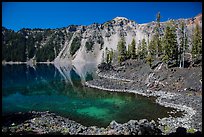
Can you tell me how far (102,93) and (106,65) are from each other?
49172 millimetres

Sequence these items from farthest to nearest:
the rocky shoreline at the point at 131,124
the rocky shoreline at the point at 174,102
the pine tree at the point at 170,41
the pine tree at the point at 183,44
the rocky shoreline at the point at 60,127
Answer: the pine tree at the point at 170,41
the pine tree at the point at 183,44
the rocky shoreline at the point at 174,102
the rocky shoreline at the point at 131,124
the rocky shoreline at the point at 60,127

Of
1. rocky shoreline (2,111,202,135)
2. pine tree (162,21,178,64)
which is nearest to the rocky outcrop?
rocky shoreline (2,111,202,135)

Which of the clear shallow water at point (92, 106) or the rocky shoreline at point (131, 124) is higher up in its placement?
the rocky shoreline at point (131, 124)

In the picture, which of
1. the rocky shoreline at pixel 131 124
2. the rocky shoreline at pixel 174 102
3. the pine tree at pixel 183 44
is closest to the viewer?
the rocky shoreline at pixel 131 124

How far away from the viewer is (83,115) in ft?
103

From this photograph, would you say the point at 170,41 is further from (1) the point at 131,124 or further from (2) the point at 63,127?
(1) the point at 131,124

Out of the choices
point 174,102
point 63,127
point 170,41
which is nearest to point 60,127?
point 63,127

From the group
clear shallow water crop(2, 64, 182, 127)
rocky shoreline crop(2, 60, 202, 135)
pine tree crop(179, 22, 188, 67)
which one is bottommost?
clear shallow water crop(2, 64, 182, 127)

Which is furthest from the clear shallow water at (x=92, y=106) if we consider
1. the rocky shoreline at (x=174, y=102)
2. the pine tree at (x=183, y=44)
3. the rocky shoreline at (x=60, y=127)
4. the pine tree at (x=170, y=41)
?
the pine tree at (x=170, y=41)

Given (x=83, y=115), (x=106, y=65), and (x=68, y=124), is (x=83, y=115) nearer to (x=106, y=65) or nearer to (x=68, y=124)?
(x=68, y=124)

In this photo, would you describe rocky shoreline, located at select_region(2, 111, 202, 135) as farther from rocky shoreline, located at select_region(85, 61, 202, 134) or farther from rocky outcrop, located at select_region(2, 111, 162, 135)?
rocky shoreline, located at select_region(85, 61, 202, 134)

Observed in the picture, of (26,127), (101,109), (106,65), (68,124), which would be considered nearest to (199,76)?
(101,109)

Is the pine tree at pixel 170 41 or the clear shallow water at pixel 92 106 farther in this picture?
the pine tree at pixel 170 41

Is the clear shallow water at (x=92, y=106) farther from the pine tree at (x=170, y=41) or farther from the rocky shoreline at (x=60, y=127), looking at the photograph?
the pine tree at (x=170, y=41)
